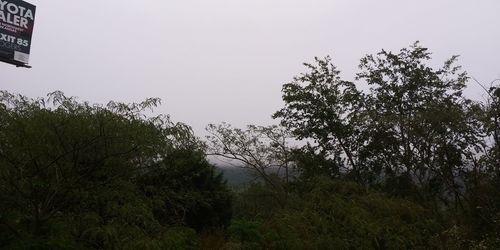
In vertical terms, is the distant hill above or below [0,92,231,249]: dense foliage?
above

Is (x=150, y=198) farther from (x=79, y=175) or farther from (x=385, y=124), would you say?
(x=385, y=124)

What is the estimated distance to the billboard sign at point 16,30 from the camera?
14969 mm

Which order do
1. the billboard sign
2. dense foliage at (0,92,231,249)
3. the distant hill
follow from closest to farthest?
dense foliage at (0,92,231,249)
the billboard sign
the distant hill

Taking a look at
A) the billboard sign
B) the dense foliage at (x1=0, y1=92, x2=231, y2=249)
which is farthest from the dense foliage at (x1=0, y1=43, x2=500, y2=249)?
the billboard sign

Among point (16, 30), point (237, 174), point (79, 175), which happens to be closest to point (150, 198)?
point (79, 175)

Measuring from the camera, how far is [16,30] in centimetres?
1536

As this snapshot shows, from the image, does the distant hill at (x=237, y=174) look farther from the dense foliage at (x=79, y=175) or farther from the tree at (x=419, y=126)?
the dense foliage at (x=79, y=175)

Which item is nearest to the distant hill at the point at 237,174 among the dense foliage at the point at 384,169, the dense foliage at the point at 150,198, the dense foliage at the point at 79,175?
the dense foliage at the point at 384,169

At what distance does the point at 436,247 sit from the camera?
9469mm

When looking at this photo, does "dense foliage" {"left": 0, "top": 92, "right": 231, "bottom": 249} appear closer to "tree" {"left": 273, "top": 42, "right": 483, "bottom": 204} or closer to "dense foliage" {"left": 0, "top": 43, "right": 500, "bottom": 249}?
"dense foliage" {"left": 0, "top": 43, "right": 500, "bottom": 249}

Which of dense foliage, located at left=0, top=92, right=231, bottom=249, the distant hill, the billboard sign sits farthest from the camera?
the distant hill

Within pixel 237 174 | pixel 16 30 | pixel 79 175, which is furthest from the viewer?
pixel 237 174

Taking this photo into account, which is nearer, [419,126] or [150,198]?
[150,198]

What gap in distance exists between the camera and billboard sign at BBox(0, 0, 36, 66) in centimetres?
1497
